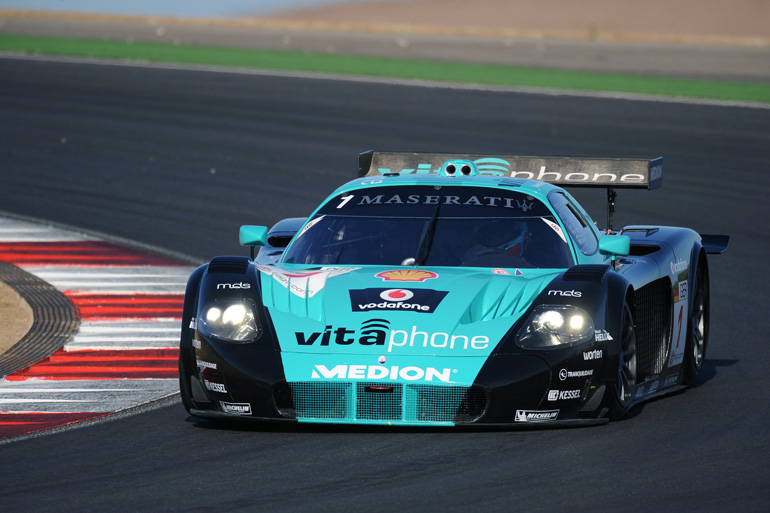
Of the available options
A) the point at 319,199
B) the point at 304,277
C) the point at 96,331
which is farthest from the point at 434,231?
the point at 319,199

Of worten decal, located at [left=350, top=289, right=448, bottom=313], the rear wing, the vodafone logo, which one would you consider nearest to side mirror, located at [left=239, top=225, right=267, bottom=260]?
worten decal, located at [left=350, top=289, right=448, bottom=313]

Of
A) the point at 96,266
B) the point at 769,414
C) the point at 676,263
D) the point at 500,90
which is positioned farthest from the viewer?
the point at 500,90

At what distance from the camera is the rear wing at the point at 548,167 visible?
376 inches

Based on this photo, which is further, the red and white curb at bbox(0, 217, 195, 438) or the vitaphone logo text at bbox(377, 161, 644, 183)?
the vitaphone logo text at bbox(377, 161, 644, 183)

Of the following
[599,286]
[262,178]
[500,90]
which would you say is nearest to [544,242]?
[599,286]

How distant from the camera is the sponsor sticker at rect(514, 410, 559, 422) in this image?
22.0 ft

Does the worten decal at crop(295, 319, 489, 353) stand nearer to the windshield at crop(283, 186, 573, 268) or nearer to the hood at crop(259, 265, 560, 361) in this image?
the hood at crop(259, 265, 560, 361)

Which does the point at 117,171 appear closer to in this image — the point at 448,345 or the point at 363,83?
the point at 363,83

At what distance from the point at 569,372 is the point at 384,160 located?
11.4ft

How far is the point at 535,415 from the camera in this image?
6742 mm

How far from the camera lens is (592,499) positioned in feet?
18.6

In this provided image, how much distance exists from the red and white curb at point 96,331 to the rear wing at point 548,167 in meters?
1.96

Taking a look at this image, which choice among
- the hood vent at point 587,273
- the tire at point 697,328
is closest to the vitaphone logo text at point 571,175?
the tire at point 697,328

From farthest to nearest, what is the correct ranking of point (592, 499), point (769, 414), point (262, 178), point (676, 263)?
point (262, 178) → point (676, 263) → point (769, 414) → point (592, 499)
